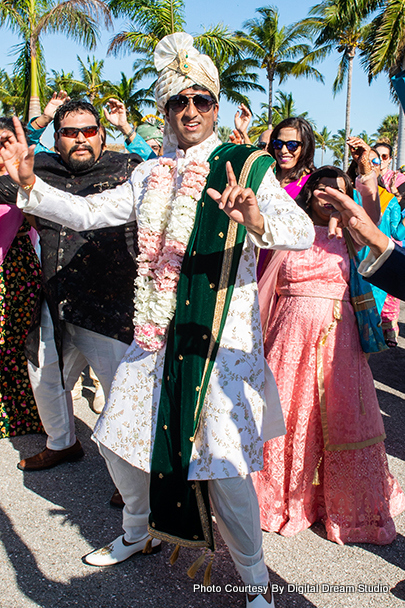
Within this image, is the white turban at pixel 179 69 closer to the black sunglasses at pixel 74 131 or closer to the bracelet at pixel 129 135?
the black sunglasses at pixel 74 131

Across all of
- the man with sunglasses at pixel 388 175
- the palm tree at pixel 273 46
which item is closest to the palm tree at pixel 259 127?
the palm tree at pixel 273 46

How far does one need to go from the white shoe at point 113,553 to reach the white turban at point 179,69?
2021 millimetres

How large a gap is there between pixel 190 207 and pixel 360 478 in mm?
1726

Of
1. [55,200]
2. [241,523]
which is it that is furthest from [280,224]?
[241,523]

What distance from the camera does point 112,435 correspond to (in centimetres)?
216

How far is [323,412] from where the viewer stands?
275cm

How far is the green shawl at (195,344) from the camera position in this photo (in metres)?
1.94

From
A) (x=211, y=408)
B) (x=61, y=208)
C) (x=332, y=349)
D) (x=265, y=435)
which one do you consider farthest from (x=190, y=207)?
(x=332, y=349)

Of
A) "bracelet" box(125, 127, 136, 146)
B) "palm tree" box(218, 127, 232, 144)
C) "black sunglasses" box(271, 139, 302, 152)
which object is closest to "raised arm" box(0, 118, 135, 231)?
"palm tree" box(218, 127, 232, 144)

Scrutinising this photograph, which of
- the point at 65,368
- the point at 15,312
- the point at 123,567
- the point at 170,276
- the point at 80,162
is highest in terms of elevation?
the point at 80,162

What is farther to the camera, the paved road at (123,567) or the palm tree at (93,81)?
the palm tree at (93,81)

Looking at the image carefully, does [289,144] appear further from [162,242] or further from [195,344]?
[195,344]

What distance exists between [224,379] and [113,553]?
1123mm

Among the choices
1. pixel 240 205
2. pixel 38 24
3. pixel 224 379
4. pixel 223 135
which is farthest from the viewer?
pixel 223 135
